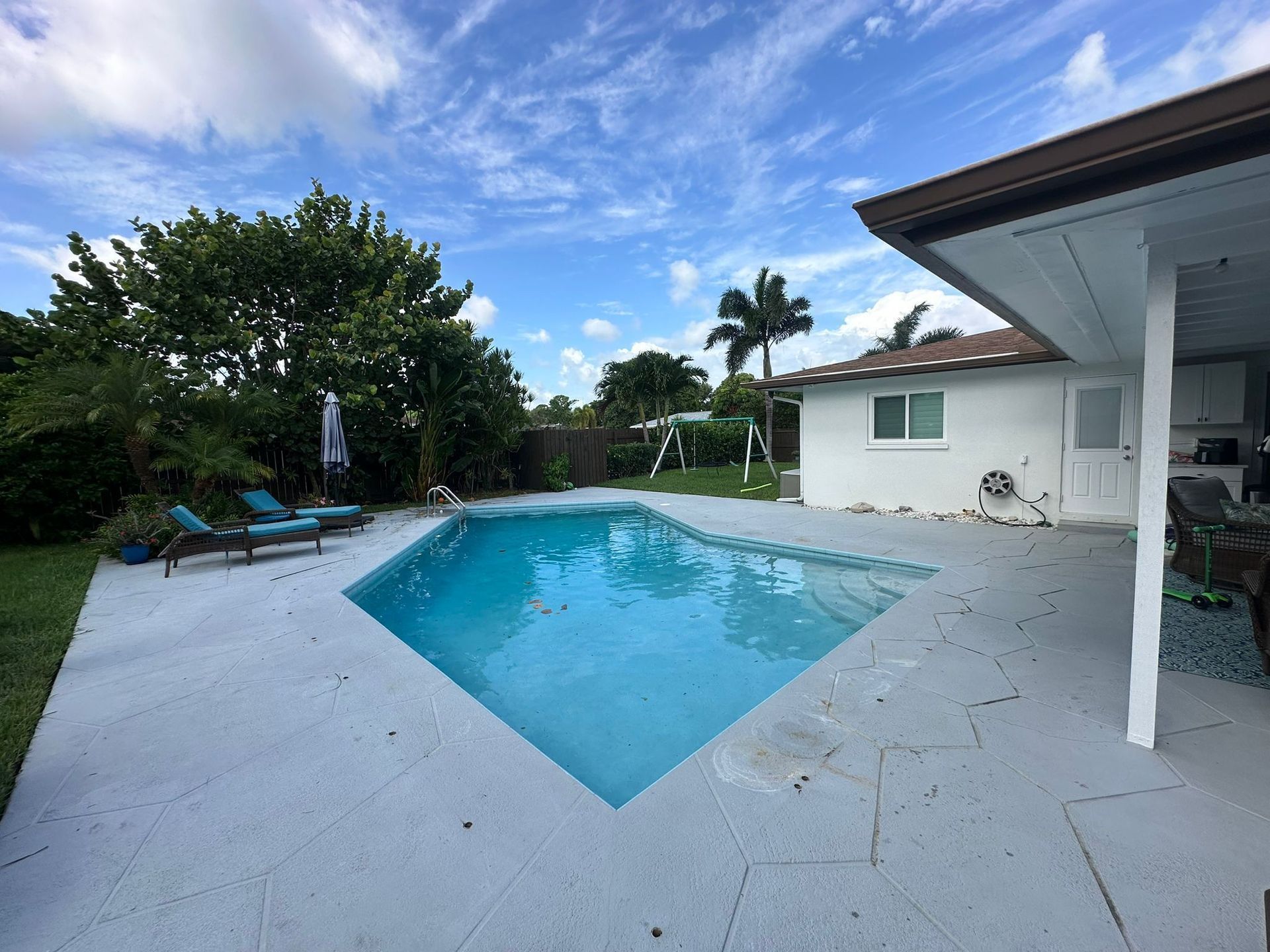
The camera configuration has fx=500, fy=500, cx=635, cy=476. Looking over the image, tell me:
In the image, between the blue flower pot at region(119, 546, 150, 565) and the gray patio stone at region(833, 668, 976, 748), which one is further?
the blue flower pot at region(119, 546, 150, 565)

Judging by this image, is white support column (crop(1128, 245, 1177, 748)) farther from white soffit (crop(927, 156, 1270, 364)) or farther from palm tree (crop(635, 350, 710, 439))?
palm tree (crop(635, 350, 710, 439))

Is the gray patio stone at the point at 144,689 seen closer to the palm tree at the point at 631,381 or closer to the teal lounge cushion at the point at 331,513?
the teal lounge cushion at the point at 331,513

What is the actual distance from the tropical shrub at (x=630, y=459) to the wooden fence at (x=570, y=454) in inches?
12.7

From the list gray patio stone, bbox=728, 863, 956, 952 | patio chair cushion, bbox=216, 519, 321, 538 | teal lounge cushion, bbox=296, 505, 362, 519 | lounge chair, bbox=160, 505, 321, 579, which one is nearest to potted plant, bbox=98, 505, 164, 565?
lounge chair, bbox=160, 505, 321, 579

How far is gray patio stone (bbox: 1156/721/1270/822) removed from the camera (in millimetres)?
2170

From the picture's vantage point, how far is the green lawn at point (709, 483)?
14.2 meters

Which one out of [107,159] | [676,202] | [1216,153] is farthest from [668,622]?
[676,202]

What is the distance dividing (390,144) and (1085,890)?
15.2 m

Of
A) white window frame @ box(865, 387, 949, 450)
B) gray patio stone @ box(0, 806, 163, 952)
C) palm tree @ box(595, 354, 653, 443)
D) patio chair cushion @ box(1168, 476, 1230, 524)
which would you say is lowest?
gray patio stone @ box(0, 806, 163, 952)

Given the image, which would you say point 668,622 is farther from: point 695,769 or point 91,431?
point 91,431

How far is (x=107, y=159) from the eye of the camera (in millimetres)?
9352

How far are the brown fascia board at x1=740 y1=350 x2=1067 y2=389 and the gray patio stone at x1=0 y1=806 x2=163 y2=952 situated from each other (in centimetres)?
1083

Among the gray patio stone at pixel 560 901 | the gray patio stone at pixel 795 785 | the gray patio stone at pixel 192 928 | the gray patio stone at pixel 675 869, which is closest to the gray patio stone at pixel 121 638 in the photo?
the gray patio stone at pixel 192 928

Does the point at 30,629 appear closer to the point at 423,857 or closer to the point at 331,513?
the point at 331,513
